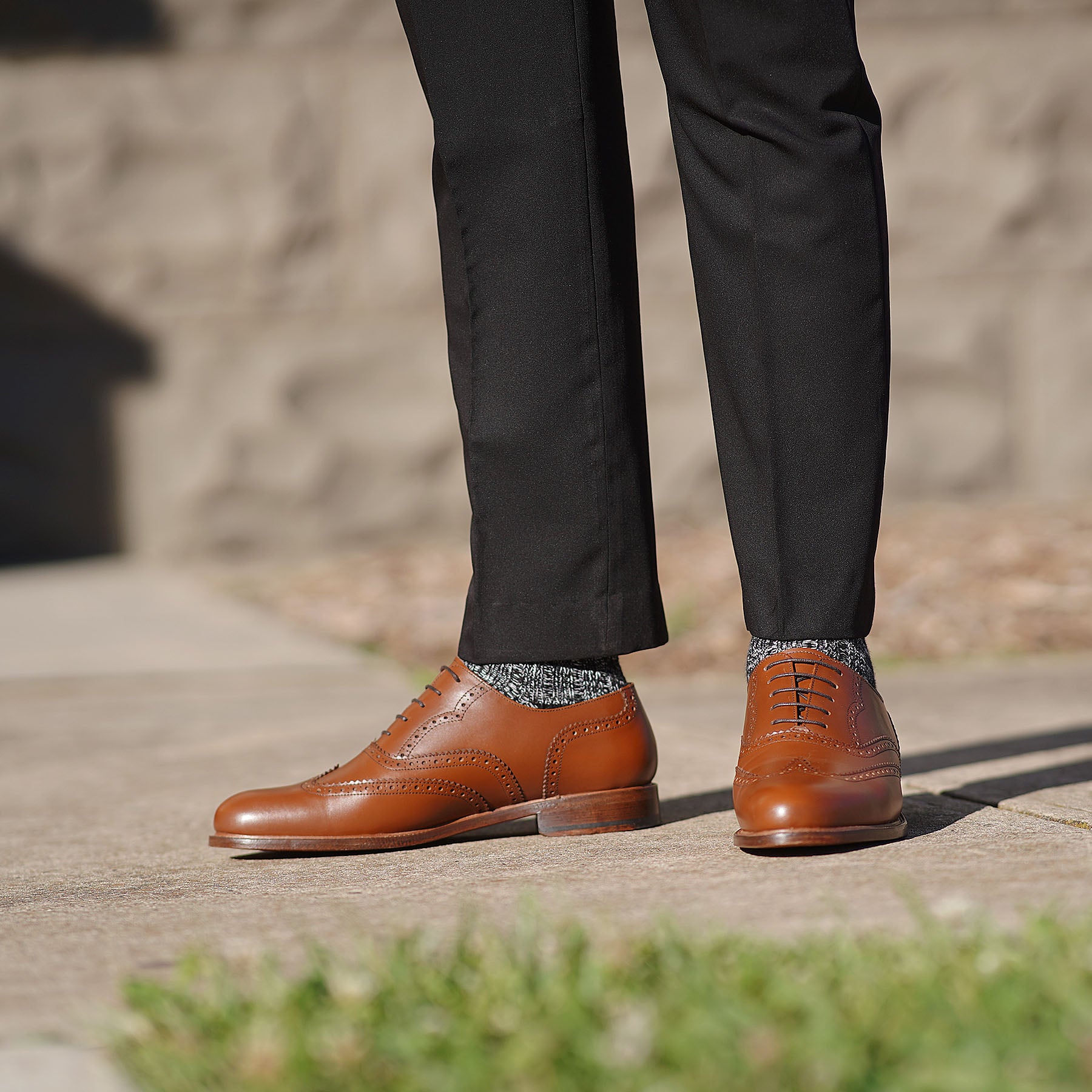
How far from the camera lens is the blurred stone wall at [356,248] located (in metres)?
3.92

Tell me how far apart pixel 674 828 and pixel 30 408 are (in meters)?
3.19

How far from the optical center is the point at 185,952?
2.77ft

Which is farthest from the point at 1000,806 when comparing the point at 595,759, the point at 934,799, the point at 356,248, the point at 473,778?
the point at 356,248

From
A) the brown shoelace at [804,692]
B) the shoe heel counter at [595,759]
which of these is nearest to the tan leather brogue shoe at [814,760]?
the brown shoelace at [804,692]

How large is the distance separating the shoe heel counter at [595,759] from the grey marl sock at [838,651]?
0.12 metres

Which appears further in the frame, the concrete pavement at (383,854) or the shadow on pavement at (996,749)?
the shadow on pavement at (996,749)

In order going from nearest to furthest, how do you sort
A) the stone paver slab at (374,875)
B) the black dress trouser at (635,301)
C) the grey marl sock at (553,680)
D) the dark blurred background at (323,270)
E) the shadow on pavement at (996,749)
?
the stone paver slab at (374,875) < the black dress trouser at (635,301) < the grey marl sock at (553,680) < the shadow on pavement at (996,749) < the dark blurred background at (323,270)

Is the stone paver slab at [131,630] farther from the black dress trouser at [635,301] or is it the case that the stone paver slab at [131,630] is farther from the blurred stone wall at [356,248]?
the black dress trouser at [635,301]

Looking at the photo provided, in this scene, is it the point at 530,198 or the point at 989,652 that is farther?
the point at 989,652

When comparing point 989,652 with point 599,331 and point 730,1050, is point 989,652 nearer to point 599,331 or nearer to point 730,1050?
point 599,331

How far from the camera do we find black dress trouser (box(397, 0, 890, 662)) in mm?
1143

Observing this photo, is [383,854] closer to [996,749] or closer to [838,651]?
[838,651]

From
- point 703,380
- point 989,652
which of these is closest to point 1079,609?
point 989,652

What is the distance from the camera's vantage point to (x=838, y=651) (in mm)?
1168
